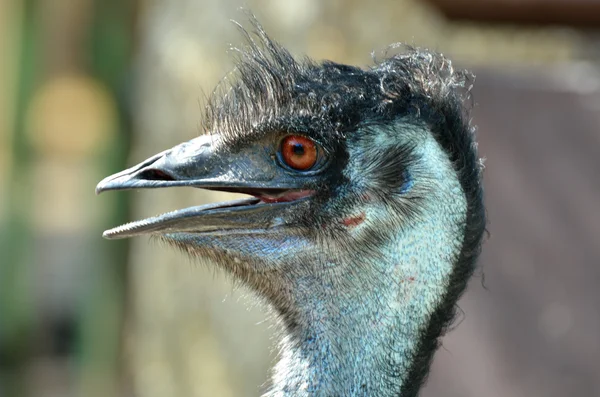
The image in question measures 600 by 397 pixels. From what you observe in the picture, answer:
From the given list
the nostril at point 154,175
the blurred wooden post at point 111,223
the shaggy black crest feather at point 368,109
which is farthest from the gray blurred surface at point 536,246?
the blurred wooden post at point 111,223

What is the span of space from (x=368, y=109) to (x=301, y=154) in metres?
0.18

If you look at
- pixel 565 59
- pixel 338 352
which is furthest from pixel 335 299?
pixel 565 59

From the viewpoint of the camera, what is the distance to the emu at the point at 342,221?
2.30m

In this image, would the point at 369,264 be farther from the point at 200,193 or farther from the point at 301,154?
the point at 200,193

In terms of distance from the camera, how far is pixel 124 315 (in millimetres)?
6480

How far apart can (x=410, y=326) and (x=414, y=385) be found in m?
0.13

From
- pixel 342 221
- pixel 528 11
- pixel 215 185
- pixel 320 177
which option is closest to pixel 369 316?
pixel 342 221

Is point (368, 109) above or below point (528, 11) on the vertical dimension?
below

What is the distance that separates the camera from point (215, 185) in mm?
2312

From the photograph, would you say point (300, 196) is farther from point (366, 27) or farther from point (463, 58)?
point (366, 27)

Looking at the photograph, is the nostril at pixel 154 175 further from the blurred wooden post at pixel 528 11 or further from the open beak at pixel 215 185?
the blurred wooden post at pixel 528 11

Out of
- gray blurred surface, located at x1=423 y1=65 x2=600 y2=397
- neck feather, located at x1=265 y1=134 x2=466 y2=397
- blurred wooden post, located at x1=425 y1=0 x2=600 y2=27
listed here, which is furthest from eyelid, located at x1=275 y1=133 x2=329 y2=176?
blurred wooden post, located at x1=425 y1=0 x2=600 y2=27

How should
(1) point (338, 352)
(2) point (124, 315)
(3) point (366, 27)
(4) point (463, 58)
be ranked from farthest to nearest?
(2) point (124, 315) → (3) point (366, 27) → (4) point (463, 58) → (1) point (338, 352)

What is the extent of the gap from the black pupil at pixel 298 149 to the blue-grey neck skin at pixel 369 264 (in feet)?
0.35
